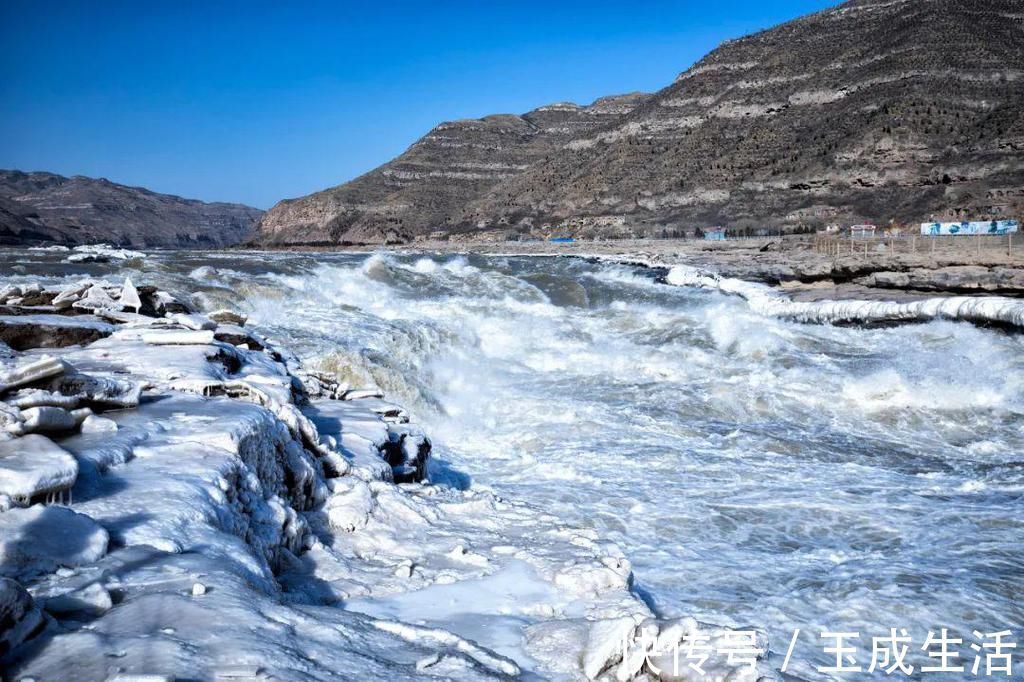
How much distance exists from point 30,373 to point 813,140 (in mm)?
70524

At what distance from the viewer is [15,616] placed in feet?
6.42

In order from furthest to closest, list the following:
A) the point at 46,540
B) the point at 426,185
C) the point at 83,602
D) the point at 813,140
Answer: the point at 426,185 < the point at 813,140 < the point at 46,540 < the point at 83,602

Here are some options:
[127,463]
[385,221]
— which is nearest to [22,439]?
[127,463]

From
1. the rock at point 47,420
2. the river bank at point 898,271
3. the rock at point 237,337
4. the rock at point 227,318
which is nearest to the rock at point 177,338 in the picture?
the rock at point 237,337

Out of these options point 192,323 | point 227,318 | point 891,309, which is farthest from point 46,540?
point 891,309

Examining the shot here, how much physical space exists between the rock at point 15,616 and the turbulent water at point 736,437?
124 inches

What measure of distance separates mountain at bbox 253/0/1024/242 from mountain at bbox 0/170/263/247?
4156cm

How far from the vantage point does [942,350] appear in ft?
42.5

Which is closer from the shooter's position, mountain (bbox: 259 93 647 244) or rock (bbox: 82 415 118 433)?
rock (bbox: 82 415 118 433)

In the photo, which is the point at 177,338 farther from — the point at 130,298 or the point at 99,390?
the point at 130,298

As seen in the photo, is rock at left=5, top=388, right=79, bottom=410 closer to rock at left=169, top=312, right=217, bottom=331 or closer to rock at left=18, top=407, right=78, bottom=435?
rock at left=18, top=407, right=78, bottom=435

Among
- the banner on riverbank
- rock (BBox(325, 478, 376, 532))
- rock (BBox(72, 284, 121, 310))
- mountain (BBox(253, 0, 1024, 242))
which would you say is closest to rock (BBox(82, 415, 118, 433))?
rock (BBox(325, 478, 376, 532))

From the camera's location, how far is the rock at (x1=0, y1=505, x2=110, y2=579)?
239 centimetres

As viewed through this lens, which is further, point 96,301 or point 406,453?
point 96,301
